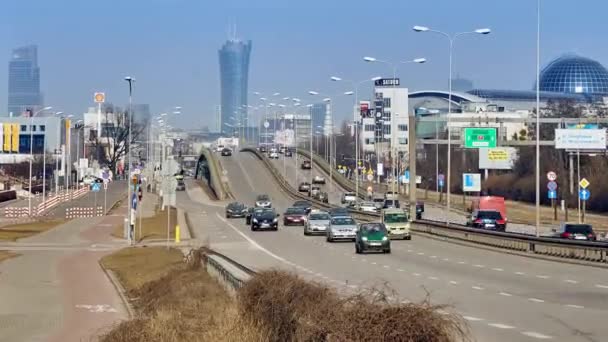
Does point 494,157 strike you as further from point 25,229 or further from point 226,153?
point 226,153

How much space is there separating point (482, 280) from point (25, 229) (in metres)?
51.7

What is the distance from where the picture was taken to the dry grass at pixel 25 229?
66350 mm

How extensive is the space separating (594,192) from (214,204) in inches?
1843

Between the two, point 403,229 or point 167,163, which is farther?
point 403,229

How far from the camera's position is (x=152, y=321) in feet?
49.9

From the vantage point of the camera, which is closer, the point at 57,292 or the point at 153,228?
the point at 57,292

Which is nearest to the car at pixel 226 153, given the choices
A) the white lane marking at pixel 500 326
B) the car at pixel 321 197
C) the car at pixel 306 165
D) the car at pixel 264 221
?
the car at pixel 306 165

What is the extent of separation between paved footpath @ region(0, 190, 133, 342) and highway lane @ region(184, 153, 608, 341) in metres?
6.55

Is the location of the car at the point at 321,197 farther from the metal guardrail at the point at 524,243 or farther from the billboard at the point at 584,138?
the billboard at the point at 584,138

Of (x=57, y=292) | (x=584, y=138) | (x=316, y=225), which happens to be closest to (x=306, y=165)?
(x=584, y=138)

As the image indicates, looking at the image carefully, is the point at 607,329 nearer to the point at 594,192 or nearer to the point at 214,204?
the point at 594,192

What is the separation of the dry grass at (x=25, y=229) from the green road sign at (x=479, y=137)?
30.5 m

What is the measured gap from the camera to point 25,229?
73.9m

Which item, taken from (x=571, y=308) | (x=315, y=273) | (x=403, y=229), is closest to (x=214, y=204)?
(x=403, y=229)
